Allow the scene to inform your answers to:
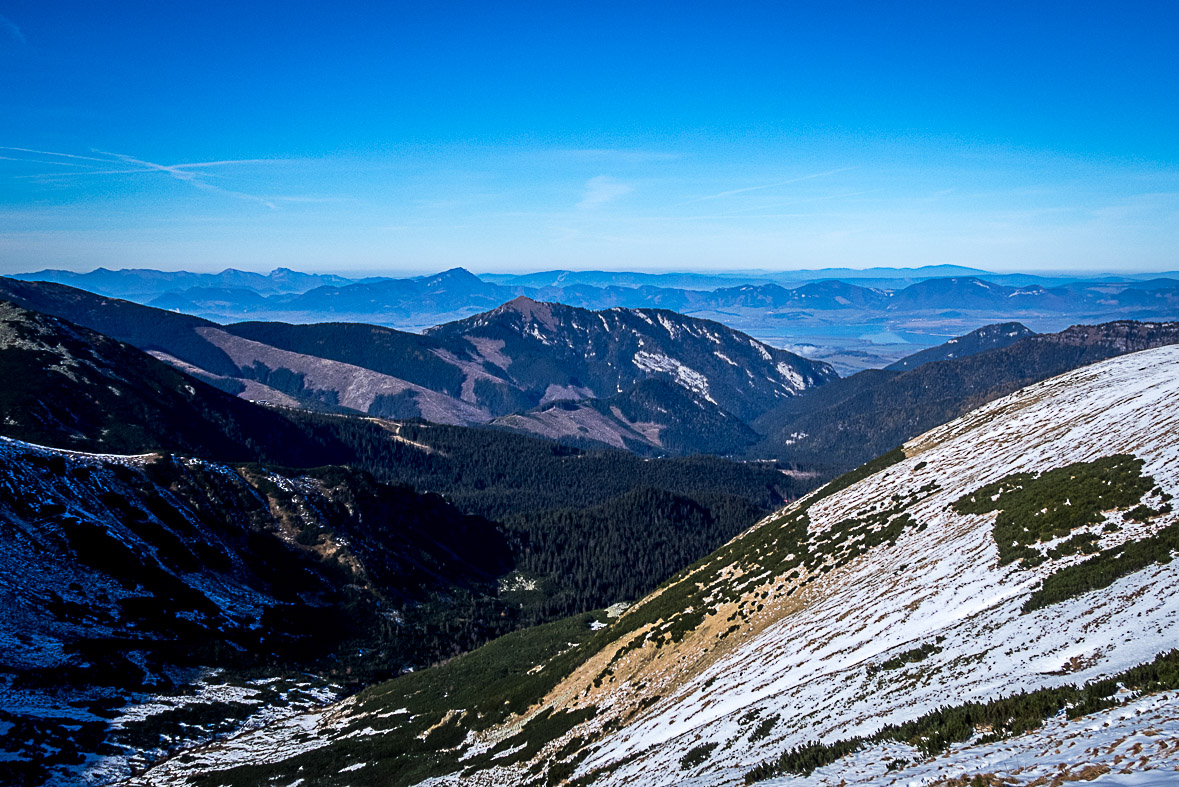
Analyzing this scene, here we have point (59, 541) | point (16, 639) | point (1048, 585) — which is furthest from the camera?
point (59, 541)

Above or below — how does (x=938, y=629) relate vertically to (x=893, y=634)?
above

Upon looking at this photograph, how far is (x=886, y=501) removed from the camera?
65.7m

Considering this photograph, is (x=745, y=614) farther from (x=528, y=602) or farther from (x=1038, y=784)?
(x=528, y=602)

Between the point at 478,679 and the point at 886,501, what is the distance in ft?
174

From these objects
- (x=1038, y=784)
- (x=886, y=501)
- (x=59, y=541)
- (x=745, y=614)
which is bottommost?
(x=59, y=541)

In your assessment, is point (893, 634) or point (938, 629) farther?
point (893, 634)

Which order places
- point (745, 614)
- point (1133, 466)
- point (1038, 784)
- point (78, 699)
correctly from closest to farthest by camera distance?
point (1038, 784) → point (1133, 466) → point (745, 614) → point (78, 699)

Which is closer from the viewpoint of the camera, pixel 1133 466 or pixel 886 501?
pixel 1133 466

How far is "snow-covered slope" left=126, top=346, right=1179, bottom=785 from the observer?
2488 centimetres

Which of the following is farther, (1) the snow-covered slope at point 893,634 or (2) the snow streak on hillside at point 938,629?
(2) the snow streak on hillside at point 938,629

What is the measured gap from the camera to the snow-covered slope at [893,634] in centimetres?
2488

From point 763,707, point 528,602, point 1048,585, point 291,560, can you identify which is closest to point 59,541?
point 291,560

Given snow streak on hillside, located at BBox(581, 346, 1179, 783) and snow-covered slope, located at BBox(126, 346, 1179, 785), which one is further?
snow streak on hillside, located at BBox(581, 346, 1179, 783)

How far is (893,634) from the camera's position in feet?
121
